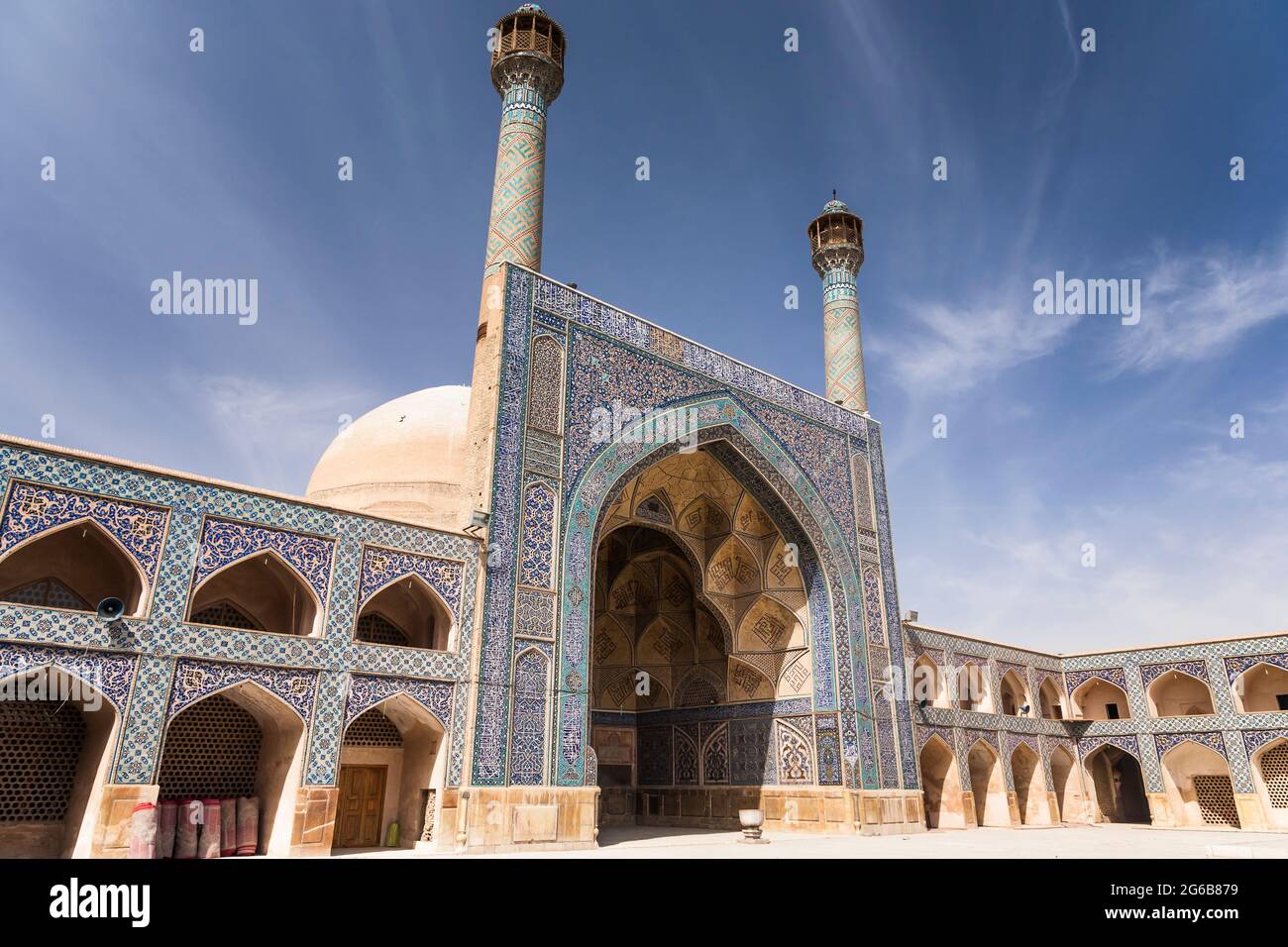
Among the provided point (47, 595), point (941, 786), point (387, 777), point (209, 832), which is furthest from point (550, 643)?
point (941, 786)

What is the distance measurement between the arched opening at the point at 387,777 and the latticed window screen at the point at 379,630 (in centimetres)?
105

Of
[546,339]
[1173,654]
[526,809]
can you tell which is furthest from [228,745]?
[1173,654]

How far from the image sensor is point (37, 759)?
8.40 metres

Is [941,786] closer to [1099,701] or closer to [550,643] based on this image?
[1099,701]

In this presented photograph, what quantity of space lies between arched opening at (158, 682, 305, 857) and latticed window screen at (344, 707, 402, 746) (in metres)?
1.01

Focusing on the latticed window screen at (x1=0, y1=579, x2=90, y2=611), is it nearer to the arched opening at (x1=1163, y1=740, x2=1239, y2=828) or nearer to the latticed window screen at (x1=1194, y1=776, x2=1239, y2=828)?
the arched opening at (x1=1163, y1=740, x2=1239, y2=828)

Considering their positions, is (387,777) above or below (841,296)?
below

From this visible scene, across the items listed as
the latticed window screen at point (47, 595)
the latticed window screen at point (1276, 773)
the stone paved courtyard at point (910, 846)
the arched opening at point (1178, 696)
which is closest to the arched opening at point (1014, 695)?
the arched opening at point (1178, 696)

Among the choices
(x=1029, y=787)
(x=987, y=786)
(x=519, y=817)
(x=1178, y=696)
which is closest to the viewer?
(x=519, y=817)

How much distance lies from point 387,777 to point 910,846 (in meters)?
6.26

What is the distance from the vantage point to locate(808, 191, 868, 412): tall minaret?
1667 centimetres

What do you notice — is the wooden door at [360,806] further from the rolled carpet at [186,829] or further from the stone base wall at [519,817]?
the rolled carpet at [186,829]
